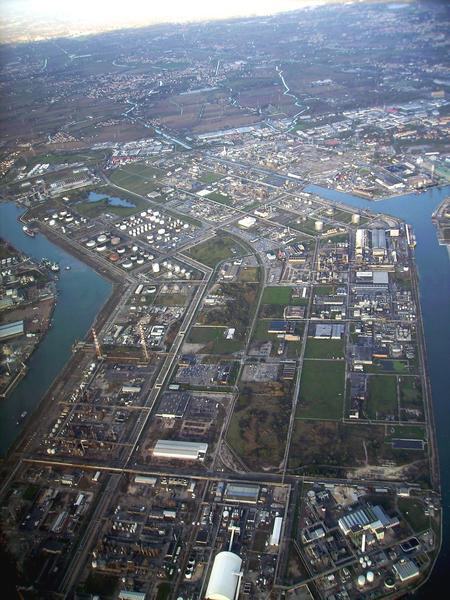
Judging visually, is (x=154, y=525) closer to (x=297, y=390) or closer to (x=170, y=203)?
(x=297, y=390)

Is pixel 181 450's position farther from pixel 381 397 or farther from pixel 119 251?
Result: pixel 119 251

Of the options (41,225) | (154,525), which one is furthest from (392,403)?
(41,225)

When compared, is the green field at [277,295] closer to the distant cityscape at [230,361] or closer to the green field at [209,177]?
the distant cityscape at [230,361]

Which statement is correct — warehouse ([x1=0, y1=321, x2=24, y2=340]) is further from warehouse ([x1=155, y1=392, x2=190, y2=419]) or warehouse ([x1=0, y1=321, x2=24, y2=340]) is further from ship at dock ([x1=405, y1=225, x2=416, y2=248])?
ship at dock ([x1=405, y1=225, x2=416, y2=248])

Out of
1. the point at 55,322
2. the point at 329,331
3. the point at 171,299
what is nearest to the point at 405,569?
the point at 329,331

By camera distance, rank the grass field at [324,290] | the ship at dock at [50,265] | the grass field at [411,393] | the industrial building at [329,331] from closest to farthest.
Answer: the grass field at [411,393] → the industrial building at [329,331] → the grass field at [324,290] → the ship at dock at [50,265]

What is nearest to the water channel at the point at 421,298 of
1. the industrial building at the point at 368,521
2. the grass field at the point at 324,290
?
the industrial building at the point at 368,521

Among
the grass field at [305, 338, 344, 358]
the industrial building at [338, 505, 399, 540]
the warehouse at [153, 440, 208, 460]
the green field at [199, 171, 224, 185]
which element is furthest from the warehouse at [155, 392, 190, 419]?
the green field at [199, 171, 224, 185]
